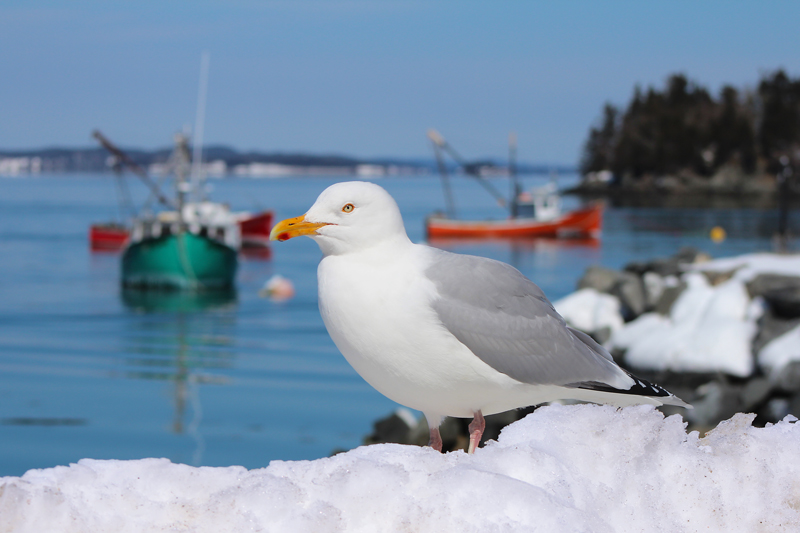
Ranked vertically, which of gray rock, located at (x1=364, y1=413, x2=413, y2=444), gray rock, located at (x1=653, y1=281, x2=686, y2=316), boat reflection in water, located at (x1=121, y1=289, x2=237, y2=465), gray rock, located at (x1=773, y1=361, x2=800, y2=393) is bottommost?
boat reflection in water, located at (x1=121, y1=289, x2=237, y2=465)

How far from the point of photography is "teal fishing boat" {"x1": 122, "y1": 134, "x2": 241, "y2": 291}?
41.7m

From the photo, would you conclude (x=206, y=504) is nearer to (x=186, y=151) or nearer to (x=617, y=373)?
(x=617, y=373)

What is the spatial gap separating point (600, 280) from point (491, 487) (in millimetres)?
19193

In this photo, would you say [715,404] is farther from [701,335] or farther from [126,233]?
[126,233]

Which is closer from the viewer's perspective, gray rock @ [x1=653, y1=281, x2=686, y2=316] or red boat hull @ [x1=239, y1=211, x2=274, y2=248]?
gray rock @ [x1=653, y1=281, x2=686, y2=316]

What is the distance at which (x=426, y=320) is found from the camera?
321 centimetres

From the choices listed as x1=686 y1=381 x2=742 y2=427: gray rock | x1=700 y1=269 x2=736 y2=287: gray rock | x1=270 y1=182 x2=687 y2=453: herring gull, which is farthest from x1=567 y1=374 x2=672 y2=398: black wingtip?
x1=700 y1=269 x2=736 y2=287: gray rock

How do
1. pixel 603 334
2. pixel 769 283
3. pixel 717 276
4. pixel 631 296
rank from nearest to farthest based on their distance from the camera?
pixel 769 283, pixel 603 334, pixel 717 276, pixel 631 296

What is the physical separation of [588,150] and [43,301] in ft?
469

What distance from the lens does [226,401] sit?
24.1 metres

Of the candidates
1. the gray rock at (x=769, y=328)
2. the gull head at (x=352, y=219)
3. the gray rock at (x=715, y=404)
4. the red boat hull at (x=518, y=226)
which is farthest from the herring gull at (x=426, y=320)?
the red boat hull at (x=518, y=226)

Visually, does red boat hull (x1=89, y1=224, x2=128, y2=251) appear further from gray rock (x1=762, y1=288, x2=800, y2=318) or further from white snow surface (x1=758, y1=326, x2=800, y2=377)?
white snow surface (x1=758, y1=326, x2=800, y2=377)

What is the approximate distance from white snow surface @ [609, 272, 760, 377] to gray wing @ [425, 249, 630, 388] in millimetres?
11643

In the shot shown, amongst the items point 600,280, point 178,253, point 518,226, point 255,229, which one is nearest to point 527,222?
point 518,226
